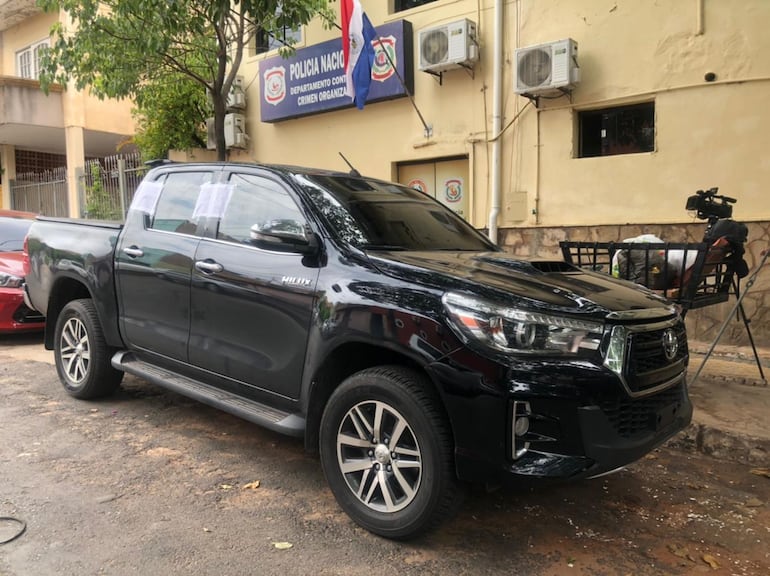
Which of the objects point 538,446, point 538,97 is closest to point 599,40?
point 538,97

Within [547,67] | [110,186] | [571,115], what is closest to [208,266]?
[547,67]

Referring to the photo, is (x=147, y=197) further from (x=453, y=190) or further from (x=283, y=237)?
(x=453, y=190)

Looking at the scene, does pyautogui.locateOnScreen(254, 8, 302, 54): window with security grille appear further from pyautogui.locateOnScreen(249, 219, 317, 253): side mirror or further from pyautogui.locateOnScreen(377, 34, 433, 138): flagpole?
pyautogui.locateOnScreen(249, 219, 317, 253): side mirror

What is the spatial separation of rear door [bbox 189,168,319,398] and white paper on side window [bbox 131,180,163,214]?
796mm

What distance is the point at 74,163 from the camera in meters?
14.6

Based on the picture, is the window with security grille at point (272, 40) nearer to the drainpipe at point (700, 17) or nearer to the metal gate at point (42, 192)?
the drainpipe at point (700, 17)

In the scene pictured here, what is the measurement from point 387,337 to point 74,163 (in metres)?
14.4

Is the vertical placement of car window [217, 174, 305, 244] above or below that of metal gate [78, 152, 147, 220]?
below

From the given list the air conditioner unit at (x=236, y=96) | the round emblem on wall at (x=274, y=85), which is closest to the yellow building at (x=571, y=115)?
the round emblem on wall at (x=274, y=85)

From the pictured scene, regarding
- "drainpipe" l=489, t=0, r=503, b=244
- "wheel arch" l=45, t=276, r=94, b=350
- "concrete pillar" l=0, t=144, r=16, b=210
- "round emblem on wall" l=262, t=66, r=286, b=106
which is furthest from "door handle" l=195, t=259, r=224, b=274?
"concrete pillar" l=0, t=144, r=16, b=210

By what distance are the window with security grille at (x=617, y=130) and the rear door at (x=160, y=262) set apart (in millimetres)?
5368

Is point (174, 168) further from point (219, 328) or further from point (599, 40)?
point (599, 40)

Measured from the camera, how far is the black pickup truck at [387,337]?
248 cm

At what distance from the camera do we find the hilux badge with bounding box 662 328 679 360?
2822mm
